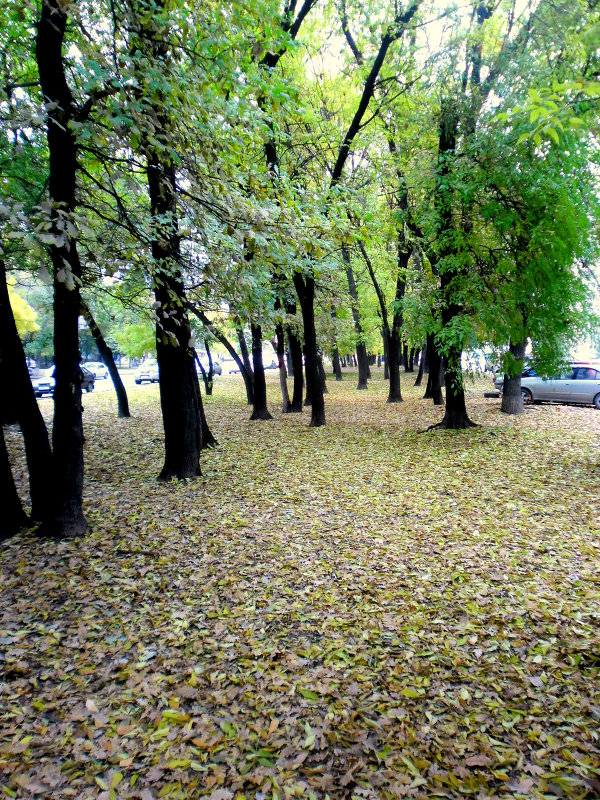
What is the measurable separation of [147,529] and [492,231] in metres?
8.36

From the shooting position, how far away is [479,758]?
2559 millimetres

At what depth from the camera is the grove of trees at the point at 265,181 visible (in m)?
4.18

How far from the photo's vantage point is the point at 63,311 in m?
4.89

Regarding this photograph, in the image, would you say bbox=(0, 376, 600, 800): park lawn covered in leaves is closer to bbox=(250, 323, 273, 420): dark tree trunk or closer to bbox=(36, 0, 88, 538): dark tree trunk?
bbox=(36, 0, 88, 538): dark tree trunk

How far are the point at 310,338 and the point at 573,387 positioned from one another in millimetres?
9845

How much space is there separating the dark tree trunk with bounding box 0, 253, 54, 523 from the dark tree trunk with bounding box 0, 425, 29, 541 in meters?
0.20

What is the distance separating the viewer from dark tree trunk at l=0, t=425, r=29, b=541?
→ 5.07 metres

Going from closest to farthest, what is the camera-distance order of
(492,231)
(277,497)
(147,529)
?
(147,529) < (277,497) < (492,231)

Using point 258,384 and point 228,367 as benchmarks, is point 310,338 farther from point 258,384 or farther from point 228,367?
point 228,367

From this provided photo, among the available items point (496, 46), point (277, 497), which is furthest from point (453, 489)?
point (496, 46)

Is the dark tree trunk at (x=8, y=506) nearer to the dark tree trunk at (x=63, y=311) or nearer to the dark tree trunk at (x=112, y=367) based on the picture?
the dark tree trunk at (x=63, y=311)

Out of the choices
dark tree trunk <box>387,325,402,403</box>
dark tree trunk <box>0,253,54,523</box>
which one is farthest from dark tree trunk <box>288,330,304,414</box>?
dark tree trunk <box>0,253,54,523</box>

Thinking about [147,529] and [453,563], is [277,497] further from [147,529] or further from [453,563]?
[453,563]

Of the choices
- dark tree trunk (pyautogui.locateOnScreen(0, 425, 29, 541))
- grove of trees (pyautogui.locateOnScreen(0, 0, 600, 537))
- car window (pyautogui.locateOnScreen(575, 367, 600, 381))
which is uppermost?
grove of trees (pyautogui.locateOnScreen(0, 0, 600, 537))
